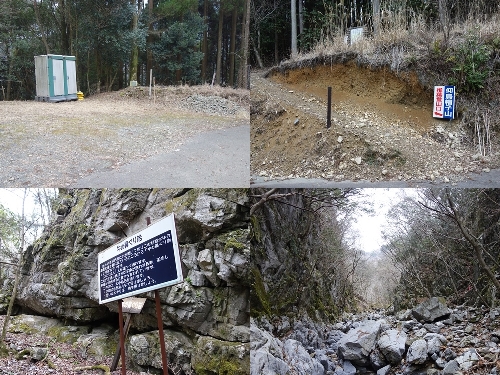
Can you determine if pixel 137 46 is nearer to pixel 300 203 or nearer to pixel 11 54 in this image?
pixel 11 54

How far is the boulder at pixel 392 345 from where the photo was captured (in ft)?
15.8

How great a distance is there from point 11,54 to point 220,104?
491 cm

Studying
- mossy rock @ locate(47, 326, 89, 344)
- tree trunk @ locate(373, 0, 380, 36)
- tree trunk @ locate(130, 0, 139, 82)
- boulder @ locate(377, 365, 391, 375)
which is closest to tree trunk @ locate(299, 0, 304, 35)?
tree trunk @ locate(373, 0, 380, 36)

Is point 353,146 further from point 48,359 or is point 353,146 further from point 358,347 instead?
point 48,359

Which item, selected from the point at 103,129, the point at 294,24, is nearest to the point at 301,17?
the point at 294,24

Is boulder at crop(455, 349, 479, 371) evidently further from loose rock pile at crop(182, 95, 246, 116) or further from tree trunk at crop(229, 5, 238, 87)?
tree trunk at crop(229, 5, 238, 87)

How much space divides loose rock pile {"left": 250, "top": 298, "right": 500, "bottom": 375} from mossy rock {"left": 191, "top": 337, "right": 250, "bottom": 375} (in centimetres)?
24

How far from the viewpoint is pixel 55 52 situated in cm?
1008

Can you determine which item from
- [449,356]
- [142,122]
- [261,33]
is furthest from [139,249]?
[261,33]

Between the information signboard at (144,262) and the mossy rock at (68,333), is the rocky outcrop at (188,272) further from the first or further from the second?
the information signboard at (144,262)

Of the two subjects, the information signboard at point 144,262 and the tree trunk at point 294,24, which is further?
the tree trunk at point 294,24

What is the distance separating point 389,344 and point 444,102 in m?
3.64

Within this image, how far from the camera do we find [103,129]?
6465mm

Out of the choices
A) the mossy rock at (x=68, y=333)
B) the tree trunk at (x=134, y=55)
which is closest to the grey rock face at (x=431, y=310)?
the mossy rock at (x=68, y=333)
